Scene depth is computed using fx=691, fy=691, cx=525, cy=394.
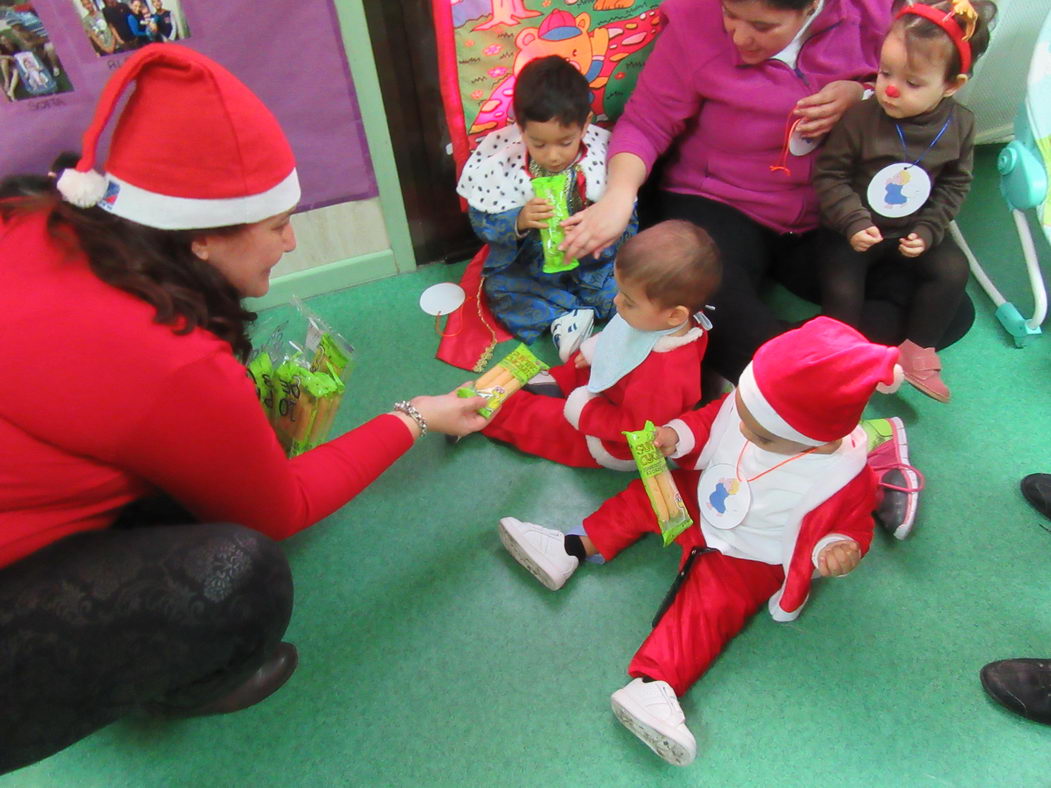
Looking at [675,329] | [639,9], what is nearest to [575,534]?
[675,329]

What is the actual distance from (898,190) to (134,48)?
1.57 metres

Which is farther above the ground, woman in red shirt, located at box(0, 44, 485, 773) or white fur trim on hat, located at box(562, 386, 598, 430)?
woman in red shirt, located at box(0, 44, 485, 773)

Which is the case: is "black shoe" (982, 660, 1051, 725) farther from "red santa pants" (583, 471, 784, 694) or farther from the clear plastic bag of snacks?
the clear plastic bag of snacks

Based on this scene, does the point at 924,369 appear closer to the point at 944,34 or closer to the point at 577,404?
the point at 944,34

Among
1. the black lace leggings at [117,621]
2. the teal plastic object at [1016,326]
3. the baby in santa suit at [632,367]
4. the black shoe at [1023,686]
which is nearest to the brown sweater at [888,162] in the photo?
the teal plastic object at [1016,326]

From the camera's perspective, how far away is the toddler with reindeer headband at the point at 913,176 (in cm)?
132

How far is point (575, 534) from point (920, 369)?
897 mm

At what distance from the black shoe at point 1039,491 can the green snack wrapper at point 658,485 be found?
75 centimetres

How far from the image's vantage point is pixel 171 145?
778mm

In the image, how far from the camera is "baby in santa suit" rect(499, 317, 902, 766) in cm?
92

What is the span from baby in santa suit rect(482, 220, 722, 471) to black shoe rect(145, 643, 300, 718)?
2.02 feet

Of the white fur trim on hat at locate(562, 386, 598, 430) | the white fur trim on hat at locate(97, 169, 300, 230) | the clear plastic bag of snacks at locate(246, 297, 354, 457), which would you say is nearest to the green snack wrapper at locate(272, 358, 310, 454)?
the clear plastic bag of snacks at locate(246, 297, 354, 457)

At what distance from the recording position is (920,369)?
1572 mm

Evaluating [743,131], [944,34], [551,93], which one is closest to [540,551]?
[551,93]
